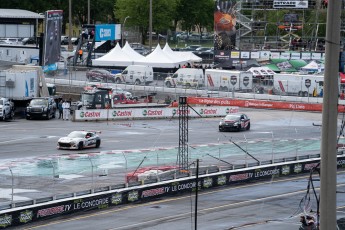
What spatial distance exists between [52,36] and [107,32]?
2351 cm

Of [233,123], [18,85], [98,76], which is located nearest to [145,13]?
[98,76]

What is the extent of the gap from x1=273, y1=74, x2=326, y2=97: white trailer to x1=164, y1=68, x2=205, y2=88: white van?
6736 mm

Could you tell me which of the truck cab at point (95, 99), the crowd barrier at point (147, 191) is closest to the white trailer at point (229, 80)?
the truck cab at point (95, 99)

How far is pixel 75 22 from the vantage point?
502ft

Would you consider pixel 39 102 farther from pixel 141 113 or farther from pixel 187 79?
pixel 187 79

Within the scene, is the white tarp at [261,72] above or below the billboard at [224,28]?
below

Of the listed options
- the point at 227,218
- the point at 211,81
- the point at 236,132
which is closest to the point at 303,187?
the point at 227,218

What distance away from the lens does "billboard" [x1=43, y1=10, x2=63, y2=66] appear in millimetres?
66438

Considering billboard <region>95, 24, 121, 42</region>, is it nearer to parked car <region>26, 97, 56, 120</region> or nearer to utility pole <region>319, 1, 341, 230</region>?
parked car <region>26, 97, 56, 120</region>

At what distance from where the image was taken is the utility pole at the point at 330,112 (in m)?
6.79

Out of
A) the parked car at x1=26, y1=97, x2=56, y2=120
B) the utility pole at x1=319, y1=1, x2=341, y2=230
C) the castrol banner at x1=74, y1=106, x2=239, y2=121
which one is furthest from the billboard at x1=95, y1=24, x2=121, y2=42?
the utility pole at x1=319, y1=1, x2=341, y2=230

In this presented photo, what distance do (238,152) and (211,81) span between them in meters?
34.2

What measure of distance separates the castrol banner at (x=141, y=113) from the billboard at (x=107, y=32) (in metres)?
32.2

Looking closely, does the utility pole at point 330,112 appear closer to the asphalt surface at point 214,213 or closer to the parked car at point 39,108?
the asphalt surface at point 214,213
